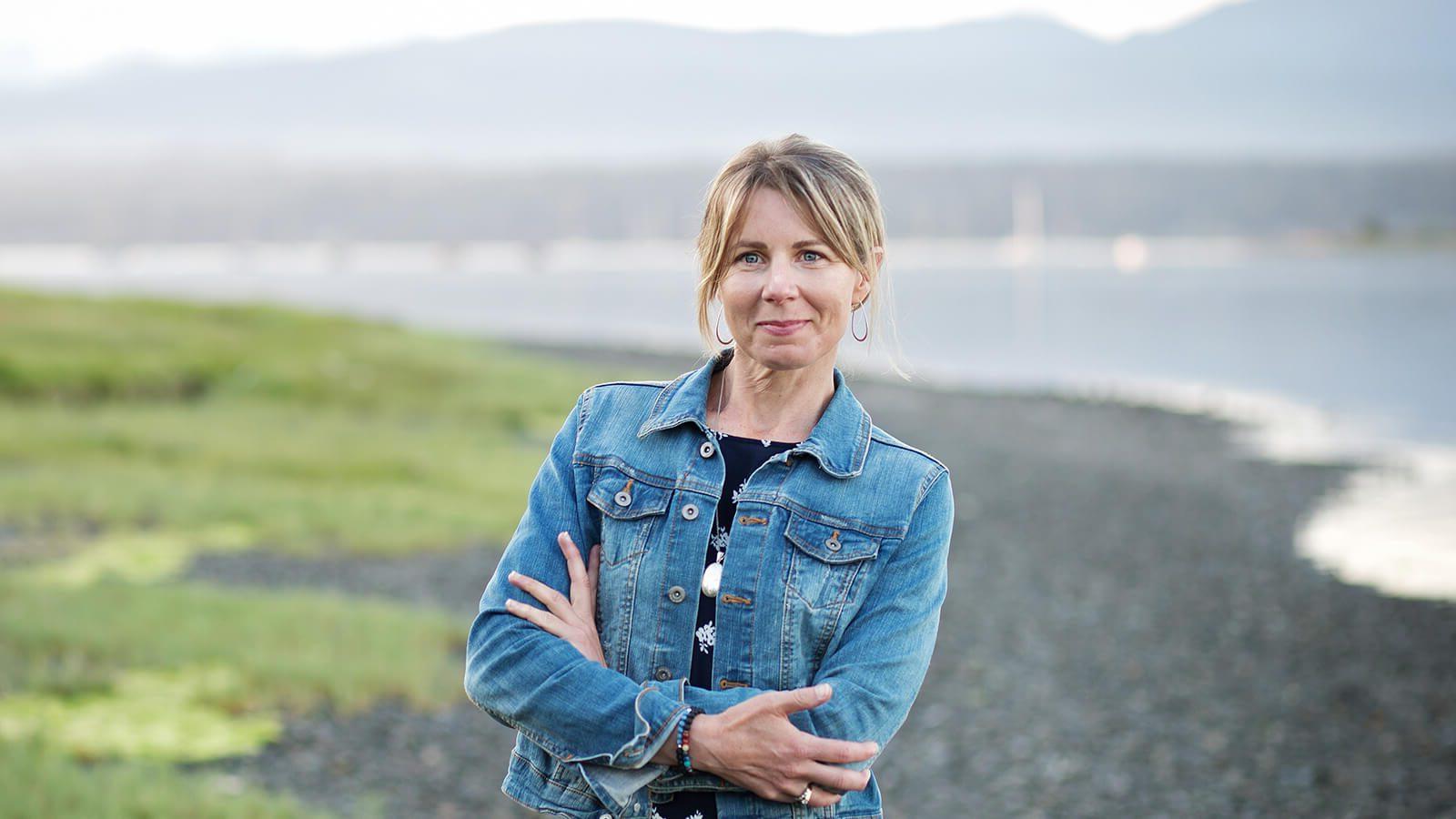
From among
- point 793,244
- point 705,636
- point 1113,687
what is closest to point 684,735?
point 705,636

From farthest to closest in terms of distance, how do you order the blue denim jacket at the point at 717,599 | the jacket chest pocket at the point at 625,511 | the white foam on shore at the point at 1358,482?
1. the white foam on shore at the point at 1358,482
2. the jacket chest pocket at the point at 625,511
3. the blue denim jacket at the point at 717,599

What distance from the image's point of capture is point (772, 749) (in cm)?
229

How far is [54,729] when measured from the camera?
654 centimetres

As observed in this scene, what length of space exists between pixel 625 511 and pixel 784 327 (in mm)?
453

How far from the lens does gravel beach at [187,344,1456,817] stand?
7.43 m

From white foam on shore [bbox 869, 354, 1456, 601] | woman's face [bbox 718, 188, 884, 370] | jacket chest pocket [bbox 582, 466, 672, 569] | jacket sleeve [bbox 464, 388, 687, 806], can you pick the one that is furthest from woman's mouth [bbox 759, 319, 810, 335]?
white foam on shore [bbox 869, 354, 1456, 601]

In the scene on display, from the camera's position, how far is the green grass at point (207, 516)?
6.77 meters

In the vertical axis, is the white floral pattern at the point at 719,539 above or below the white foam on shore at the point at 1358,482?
above

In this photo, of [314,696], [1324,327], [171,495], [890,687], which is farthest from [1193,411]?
[1324,327]

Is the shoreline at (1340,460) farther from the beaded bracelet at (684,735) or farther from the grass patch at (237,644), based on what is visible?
the grass patch at (237,644)

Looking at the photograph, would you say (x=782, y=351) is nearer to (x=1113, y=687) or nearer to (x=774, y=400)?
(x=774, y=400)

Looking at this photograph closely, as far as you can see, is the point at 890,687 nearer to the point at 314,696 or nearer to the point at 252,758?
the point at 252,758

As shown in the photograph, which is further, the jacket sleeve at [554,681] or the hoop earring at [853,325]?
the hoop earring at [853,325]

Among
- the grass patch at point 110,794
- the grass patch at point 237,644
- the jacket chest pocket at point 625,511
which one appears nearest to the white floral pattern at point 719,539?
the jacket chest pocket at point 625,511
